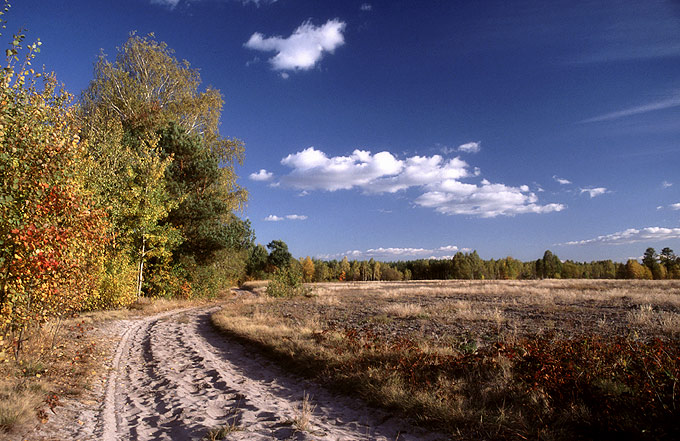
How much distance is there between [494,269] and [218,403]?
147 metres

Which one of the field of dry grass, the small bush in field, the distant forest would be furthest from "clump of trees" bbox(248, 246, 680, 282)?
the field of dry grass

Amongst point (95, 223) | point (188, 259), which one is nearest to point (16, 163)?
point (95, 223)

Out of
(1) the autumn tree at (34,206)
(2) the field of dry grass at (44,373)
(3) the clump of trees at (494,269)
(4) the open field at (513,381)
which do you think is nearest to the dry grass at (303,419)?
(4) the open field at (513,381)

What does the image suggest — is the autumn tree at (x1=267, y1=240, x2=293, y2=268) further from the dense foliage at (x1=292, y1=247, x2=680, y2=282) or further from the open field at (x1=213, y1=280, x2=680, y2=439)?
the open field at (x1=213, y1=280, x2=680, y2=439)

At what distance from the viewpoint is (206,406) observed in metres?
6.07

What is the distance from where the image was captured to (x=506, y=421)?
475 cm

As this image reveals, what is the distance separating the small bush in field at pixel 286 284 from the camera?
28.0 metres

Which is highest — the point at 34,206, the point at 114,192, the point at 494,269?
the point at 114,192

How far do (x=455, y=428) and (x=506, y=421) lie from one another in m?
0.72

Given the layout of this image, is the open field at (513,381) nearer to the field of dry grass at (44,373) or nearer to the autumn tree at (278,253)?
the field of dry grass at (44,373)

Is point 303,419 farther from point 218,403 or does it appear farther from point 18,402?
point 18,402

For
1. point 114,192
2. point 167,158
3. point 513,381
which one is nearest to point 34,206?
point 513,381

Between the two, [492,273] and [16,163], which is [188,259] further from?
[492,273]

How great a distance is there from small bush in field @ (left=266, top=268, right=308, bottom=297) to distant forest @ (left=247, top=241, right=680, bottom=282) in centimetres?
5014
